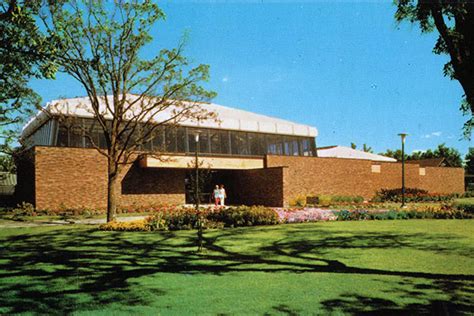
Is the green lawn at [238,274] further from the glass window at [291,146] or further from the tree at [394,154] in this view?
the tree at [394,154]

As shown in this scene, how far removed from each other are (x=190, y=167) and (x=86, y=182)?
6.67 metres

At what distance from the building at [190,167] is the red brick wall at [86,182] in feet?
0.17

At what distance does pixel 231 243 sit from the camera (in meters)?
10.8

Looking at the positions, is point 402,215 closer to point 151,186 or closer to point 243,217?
point 243,217

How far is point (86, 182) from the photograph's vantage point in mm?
22219

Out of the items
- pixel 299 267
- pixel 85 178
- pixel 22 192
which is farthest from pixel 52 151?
pixel 299 267

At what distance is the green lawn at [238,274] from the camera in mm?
5539

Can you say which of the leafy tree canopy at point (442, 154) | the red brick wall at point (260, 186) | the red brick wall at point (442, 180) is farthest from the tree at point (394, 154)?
the red brick wall at point (260, 186)

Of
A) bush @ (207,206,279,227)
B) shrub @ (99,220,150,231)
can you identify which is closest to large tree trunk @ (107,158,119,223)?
shrub @ (99,220,150,231)

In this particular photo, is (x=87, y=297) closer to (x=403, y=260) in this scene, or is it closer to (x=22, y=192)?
(x=403, y=260)

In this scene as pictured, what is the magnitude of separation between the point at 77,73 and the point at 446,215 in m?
18.4

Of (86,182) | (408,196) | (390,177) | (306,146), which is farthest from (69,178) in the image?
(390,177)

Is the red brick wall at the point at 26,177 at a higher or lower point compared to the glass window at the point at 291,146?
lower

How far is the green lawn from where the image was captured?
18.2 feet
